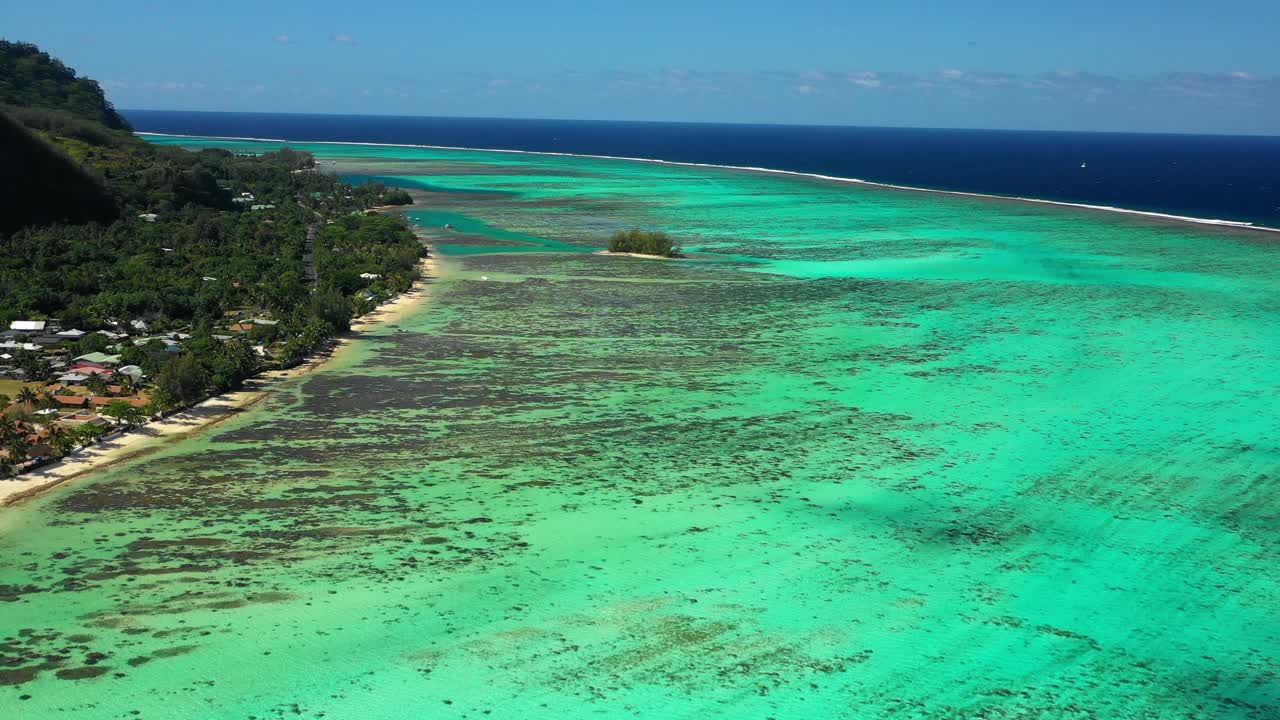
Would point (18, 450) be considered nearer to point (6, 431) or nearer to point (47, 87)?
point (6, 431)

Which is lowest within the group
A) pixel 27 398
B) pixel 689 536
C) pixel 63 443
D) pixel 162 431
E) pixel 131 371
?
pixel 689 536

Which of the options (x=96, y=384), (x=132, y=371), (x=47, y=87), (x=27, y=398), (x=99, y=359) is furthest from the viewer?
(x=47, y=87)

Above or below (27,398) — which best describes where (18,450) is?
below

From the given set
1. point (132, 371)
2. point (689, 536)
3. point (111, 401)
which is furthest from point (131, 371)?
point (689, 536)

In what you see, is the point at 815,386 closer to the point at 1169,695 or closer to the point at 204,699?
the point at 1169,695

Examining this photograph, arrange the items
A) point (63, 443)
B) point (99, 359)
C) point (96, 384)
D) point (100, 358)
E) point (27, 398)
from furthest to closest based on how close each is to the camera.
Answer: point (100, 358)
point (99, 359)
point (96, 384)
point (27, 398)
point (63, 443)

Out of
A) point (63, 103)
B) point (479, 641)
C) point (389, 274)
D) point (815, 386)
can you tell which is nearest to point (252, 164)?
point (63, 103)

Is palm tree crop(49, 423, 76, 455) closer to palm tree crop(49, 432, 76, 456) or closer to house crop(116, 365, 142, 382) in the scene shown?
palm tree crop(49, 432, 76, 456)
